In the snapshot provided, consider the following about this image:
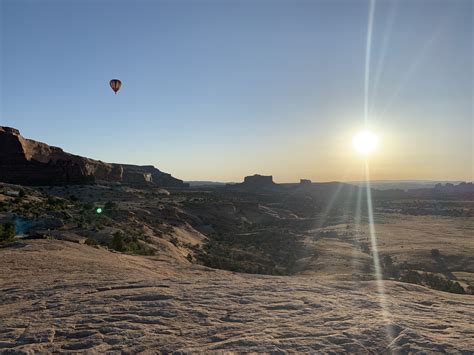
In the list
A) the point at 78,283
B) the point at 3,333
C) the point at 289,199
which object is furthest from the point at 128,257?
the point at 289,199

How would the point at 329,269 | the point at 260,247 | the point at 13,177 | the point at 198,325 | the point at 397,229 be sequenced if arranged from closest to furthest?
the point at 198,325 → the point at 329,269 → the point at 260,247 → the point at 397,229 → the point at 13,177

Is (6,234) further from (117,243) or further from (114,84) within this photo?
(114,84)

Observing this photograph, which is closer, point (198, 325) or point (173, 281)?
point (198, 325)

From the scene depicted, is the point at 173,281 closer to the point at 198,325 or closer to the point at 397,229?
the point at 198,325

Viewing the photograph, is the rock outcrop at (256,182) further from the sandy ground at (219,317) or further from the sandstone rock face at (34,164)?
the sandy ground at (219,317)

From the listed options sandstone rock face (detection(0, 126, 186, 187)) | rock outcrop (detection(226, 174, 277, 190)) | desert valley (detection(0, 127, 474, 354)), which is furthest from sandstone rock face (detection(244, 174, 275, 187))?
desert valley (detection(0, 127, 474, 354))

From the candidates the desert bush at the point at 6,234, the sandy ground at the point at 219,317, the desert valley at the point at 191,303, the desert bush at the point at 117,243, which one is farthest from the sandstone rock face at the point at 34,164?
the sandy ground at the point at 219,317

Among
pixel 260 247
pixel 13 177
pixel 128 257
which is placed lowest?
pixel 260 247

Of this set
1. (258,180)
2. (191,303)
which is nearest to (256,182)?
(258,180)
